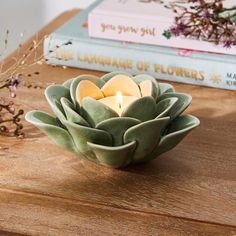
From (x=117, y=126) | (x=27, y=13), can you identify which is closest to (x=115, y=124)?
(x=117, y=126)

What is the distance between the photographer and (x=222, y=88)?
0.88 m

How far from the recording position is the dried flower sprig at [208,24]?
0.86 m

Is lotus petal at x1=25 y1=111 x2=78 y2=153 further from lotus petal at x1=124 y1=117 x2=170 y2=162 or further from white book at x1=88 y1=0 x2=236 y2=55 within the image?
white book at x1=88 y1=0 x2=236 y2=55

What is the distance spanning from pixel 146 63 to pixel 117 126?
0.29 m

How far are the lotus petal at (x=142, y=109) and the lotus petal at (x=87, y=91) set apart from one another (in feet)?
0.21

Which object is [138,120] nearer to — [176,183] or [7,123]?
[176,183]

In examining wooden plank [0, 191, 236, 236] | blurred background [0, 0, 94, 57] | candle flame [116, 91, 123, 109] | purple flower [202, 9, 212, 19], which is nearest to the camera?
wooden plank [0, 191, 236, 236]

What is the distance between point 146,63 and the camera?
889mm

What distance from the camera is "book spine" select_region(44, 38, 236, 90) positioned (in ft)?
2.83

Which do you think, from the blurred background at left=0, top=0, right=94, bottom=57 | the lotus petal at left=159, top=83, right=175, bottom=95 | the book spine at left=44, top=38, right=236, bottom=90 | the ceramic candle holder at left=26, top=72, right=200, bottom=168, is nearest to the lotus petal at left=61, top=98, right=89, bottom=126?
the ceramic candle holder at left=26, top=72, right=200, bottom=168

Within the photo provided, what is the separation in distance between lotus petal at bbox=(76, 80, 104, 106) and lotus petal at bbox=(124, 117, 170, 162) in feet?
0.27

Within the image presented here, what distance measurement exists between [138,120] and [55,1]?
909mm

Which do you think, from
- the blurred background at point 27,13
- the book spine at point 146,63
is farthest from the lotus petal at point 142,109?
the blurred background at point 27,13

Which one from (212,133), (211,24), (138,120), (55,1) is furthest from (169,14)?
(55,1)
